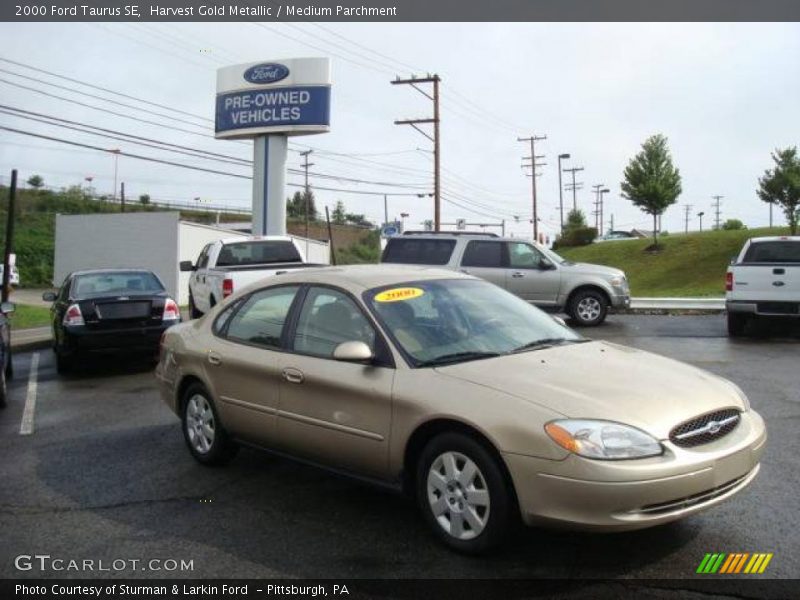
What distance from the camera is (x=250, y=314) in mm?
5285

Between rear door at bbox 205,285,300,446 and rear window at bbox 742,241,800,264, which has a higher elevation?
rear window at bbox 742,241,800,264

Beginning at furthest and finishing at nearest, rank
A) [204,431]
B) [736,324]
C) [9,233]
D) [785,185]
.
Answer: [785,185] < [9,233] < [736,324] < [204,431]

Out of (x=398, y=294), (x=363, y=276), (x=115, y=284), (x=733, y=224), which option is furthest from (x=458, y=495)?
(x=733, y=224)

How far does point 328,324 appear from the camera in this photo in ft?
15.2

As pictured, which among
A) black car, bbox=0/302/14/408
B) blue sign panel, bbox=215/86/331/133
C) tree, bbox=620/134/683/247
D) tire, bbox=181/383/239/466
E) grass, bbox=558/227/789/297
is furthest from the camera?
tree, bbox=620/134/683/247

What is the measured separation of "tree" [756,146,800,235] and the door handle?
42307 millimetres

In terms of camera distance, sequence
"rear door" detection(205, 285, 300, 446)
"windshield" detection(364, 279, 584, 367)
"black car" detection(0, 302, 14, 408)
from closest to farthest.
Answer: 1. "windshield" detection(364, 279, 584, 367)
2. "rear door" detection(205, 285, 300, 446)
3. "black car" detection(0, 302, 14, 408)

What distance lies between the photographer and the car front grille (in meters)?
3.49

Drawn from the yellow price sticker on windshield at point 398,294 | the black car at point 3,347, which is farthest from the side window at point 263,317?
the black car at point 3,347

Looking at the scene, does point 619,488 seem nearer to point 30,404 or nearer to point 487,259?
point 30,404

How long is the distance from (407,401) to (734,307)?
10600mm

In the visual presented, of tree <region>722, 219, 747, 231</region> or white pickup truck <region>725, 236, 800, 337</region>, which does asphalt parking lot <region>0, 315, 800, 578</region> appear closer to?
white pickup truck <region>725, 236, 800, 337</region>

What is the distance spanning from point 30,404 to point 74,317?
2.02 metres

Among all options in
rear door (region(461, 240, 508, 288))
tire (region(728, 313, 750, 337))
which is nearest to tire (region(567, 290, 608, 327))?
rear door (region(461, 240, 508, 288))
